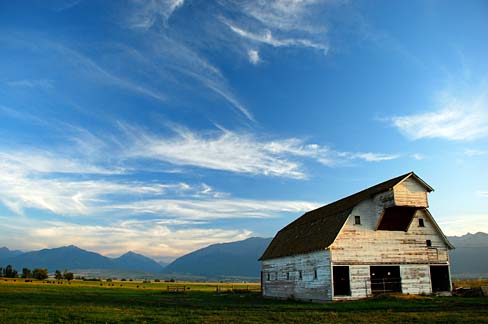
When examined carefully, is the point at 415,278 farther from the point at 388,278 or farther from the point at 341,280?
the point at 341,280

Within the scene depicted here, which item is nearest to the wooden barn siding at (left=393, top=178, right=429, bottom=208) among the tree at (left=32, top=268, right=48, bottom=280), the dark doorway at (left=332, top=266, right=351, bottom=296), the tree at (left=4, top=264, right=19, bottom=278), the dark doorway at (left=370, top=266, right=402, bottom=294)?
the dark doorway at (left=370, top=266, right=402, bottom=294)

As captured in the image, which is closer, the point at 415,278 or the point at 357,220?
the point at 357,220

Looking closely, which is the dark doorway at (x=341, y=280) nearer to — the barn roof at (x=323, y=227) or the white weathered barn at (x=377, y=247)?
the white weathered barn at (x=377, y=247)

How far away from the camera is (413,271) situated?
34.8 m

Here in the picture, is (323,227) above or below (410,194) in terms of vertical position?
below

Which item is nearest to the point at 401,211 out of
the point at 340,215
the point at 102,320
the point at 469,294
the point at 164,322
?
the point at 340,215

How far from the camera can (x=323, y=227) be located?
37312 millimetres

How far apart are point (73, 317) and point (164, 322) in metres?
5.70

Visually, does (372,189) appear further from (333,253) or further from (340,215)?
(333,253)

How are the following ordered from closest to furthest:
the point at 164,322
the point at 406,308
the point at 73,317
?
1. the point at 164,322
2. the point at 73,317
3. the point at 406,308

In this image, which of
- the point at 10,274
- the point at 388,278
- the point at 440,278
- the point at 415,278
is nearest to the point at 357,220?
the point at 388,278

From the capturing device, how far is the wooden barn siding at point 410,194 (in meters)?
32.8

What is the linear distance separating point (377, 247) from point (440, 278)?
845 centimetres

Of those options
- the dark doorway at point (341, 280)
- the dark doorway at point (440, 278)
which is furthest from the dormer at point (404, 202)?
the dark doorway at point (341, 280)
